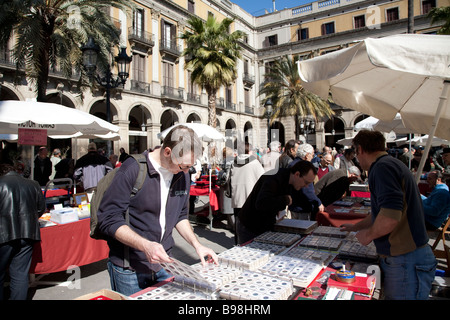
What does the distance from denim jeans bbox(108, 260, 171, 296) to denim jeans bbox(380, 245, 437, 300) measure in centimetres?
155

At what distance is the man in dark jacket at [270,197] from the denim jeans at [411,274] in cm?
100

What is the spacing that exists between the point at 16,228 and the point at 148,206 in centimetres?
220

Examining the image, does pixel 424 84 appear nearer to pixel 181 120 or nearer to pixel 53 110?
pixel 53 110

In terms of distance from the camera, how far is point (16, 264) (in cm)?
314

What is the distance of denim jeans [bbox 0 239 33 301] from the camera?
305 cm

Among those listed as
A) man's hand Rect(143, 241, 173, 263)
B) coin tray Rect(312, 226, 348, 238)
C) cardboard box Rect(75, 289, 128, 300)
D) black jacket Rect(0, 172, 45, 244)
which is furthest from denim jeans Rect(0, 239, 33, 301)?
coin tray Rect(312, 226, 348, 238)

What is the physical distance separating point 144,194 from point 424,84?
288cm

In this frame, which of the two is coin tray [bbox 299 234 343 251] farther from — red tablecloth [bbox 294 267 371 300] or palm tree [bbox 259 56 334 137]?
palm tree [bbox 259 56 334 137]

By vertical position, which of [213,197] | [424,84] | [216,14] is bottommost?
[213,197]

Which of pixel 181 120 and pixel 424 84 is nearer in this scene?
pixel 424 84

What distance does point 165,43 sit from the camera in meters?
23.9

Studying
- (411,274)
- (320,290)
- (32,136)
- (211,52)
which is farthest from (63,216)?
(211,52)

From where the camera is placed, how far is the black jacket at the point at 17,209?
3.02 meters
